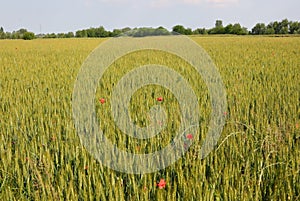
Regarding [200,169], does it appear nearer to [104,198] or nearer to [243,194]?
[243,194]

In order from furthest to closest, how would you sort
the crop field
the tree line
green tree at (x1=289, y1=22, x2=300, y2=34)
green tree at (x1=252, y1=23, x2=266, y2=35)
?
green tree at (x1=252, y1=23, x2=266, y2=35), green tree at (x1=289, y1=22, x2=300, y2=34), the tree line, the crop field

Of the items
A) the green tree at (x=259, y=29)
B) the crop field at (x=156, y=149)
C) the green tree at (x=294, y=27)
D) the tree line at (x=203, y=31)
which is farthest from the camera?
the green tree at (x=259, y=29)

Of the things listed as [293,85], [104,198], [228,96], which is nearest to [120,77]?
[228,96]

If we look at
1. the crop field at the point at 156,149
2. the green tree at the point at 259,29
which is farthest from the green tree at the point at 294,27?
the crop field at the point at 156,149

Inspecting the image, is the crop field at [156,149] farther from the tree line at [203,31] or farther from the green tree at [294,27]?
the green tree at [294,27]

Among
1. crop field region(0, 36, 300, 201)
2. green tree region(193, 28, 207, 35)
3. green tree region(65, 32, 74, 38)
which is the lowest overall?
crop field region(0, 36, 300, 201)

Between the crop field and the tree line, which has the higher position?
the tree line

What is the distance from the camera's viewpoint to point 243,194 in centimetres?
133

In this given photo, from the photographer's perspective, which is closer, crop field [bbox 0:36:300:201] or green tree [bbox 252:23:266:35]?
crop field [bbox 0:36:300:201]

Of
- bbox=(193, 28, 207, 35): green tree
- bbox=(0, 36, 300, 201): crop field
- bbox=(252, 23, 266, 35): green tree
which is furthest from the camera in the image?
bbox=(252, 23, 266, 35): green tree

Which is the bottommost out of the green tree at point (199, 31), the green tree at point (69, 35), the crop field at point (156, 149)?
the crop field at point (156, 149)

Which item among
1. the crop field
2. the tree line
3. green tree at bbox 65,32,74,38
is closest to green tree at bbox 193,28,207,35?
the tree line

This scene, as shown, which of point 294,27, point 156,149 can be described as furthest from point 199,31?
point 156,149

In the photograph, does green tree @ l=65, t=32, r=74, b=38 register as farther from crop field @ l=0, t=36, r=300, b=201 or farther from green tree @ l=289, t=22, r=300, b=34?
crop field @ l=0, t=36, r=300, b=201
